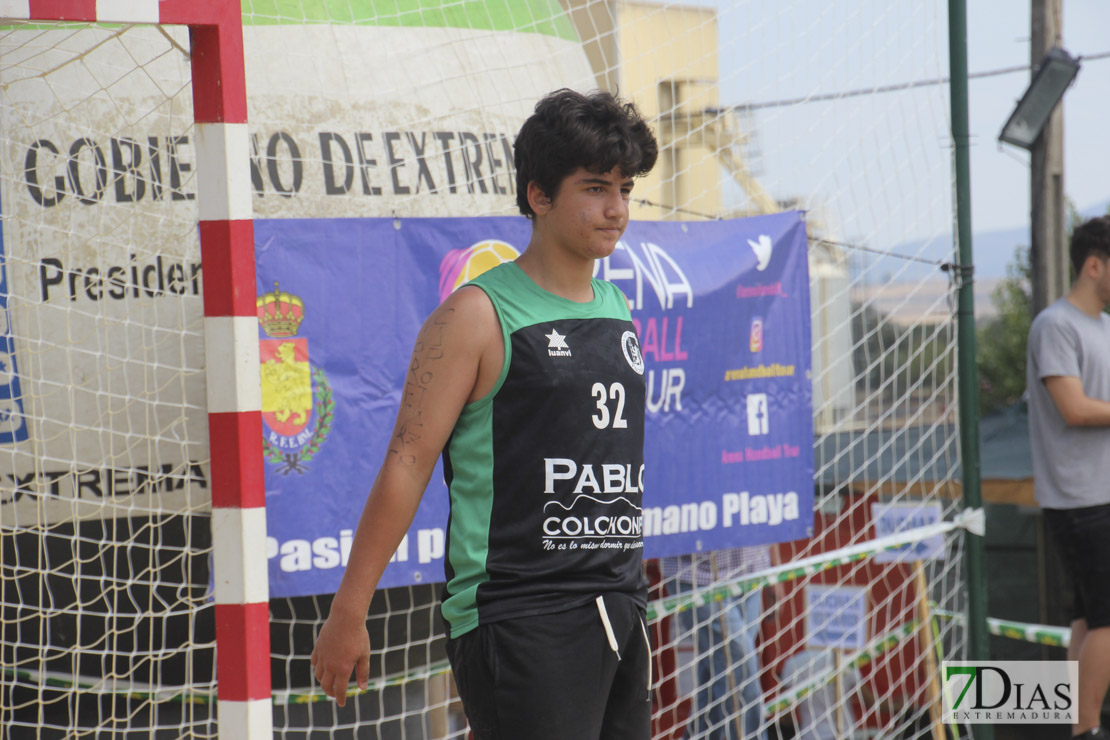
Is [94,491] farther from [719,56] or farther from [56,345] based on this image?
[719,56]

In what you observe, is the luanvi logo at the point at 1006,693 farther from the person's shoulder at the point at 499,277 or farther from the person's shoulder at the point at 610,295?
the person's shoulder at the point at 499,277

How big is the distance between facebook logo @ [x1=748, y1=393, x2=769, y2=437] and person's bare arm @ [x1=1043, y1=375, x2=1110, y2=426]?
1.24m

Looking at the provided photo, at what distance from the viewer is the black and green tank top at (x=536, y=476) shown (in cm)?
222

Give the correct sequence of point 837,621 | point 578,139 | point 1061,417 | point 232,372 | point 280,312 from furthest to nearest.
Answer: point 837,621
point 1061,417
point 280,312
point 232,372
point 578,139

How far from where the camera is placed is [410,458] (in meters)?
2.21

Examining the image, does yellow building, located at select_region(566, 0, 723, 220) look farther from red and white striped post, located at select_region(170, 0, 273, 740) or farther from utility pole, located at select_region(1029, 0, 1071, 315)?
utility pole, located at select_region(1029, 0, 1071, 315)

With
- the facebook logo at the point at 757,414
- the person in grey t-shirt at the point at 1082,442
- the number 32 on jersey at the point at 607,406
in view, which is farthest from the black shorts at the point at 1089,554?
the number 32 on jersey at the point at 607,406

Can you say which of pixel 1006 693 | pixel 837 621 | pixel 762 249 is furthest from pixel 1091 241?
pixel 837 621

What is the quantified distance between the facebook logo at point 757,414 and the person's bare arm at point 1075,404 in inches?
48.9

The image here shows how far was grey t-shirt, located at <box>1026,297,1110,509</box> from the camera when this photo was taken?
14.6ft

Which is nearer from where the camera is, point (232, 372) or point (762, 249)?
point (232, 372)

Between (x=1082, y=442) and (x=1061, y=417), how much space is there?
0.41ft

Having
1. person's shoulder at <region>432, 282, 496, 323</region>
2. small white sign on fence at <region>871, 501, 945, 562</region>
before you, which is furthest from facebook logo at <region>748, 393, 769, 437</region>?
person's shoulder at <region>432, 282, 496, 323</region>

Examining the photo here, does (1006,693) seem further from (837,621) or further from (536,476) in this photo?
(536,476)
